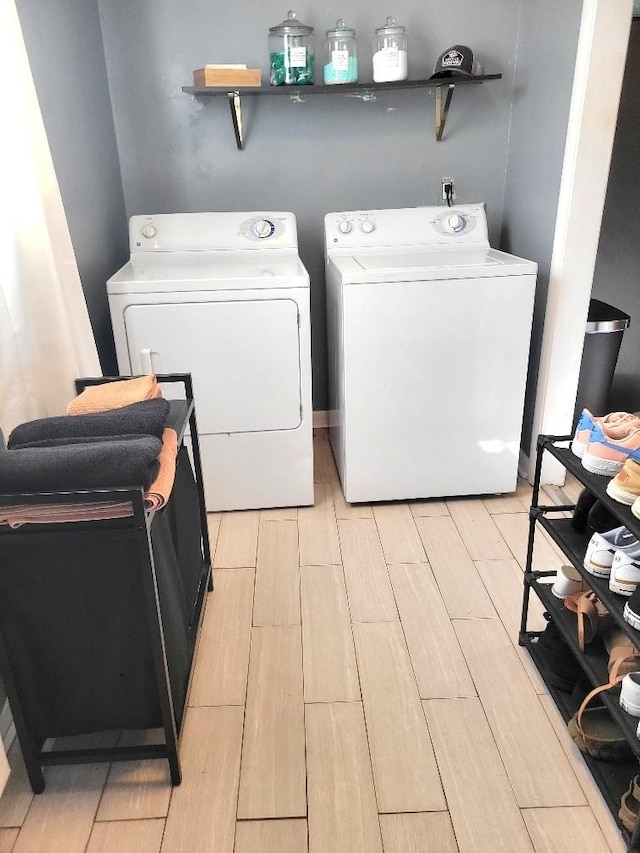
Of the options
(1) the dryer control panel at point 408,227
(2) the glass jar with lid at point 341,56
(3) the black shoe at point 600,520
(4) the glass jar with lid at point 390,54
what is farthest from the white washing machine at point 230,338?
(3) the black shoe at point 600,520

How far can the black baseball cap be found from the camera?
241 centimetres

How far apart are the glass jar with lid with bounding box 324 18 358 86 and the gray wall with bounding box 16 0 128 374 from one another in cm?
89

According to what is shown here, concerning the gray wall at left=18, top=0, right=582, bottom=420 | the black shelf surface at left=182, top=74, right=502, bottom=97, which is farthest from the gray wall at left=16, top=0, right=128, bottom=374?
the black shelf surface at left=182, top=74, right=502, bottom=97

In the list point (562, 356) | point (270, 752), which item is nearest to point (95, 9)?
point (562, 356)

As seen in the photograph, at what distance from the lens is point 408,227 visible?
8.54 feet

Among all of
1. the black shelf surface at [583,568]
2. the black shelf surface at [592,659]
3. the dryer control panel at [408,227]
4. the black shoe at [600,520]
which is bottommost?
the black shelf surface at [592,659]

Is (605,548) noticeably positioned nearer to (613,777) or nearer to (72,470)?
(613,777)

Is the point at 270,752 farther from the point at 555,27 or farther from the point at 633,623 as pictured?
the point at 555,27

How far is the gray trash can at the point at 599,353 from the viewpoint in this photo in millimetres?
2455

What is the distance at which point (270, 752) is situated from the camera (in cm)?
143

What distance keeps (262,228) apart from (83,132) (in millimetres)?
732

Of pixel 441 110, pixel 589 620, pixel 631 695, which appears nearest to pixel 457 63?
Result: pixel 441 110

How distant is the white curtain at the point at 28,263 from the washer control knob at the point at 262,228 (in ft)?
3.53

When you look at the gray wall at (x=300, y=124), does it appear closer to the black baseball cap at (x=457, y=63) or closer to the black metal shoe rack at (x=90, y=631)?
the black baseball cap at (x=457, y=63)
